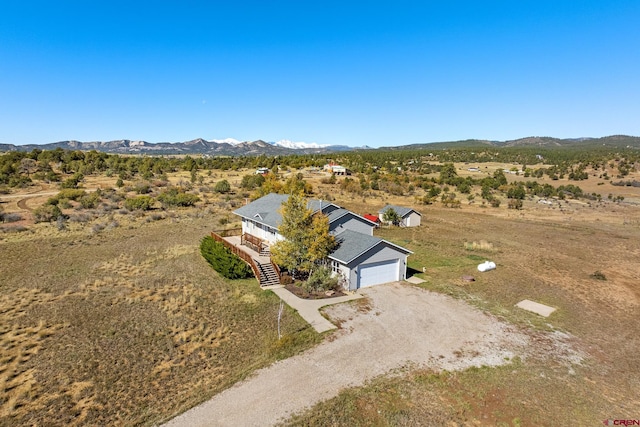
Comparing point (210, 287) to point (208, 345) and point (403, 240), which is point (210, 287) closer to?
point (208, 345)

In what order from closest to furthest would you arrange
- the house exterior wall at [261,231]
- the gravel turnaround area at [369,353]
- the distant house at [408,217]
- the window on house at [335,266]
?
the gravel turnaround area at [369,353]
the window on house at [335,266]
the house exterior wall at [261,231]
the distant house at [408,217]

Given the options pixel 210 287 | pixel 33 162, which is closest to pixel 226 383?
pixel 210 287

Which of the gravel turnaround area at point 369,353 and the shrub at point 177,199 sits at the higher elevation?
the shrub at point 177,199

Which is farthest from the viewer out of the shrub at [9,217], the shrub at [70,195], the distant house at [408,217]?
the shrub at [70,195]

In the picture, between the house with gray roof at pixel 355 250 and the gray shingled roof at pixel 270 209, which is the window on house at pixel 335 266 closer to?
the house with gray roof at pixel 355 250

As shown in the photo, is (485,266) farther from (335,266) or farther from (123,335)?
(123,335)

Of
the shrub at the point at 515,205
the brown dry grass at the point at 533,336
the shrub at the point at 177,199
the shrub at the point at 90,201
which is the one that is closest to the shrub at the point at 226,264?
the brown dry grass at the point at 533,336

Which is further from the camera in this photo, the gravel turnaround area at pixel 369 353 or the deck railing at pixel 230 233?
the deck railing at pixel 230 233
